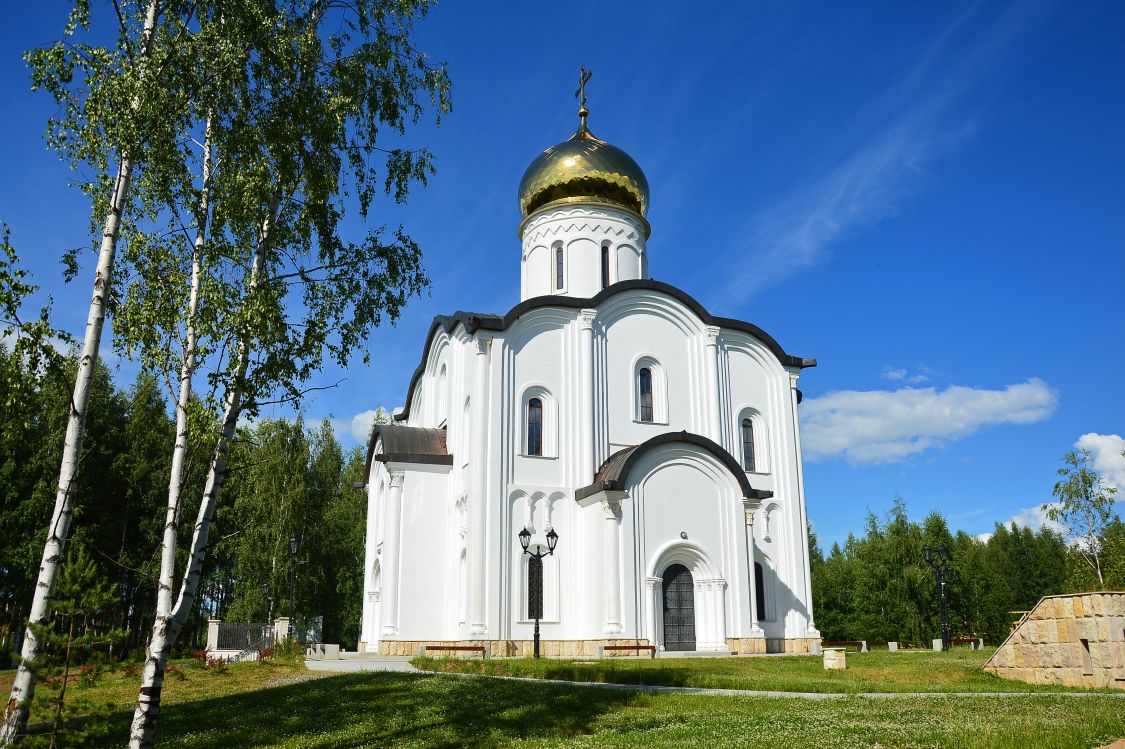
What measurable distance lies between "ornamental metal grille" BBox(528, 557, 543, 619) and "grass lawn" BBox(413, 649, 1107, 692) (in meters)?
4.03

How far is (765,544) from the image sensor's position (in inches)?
865

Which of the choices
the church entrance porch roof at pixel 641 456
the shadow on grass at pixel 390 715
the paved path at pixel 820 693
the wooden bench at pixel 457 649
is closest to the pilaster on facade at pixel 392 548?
the wooden bench at pixel 457 649

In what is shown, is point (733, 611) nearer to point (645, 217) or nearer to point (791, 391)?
point (791, 391)

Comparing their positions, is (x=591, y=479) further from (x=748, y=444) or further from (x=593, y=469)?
(x=748, y=444)

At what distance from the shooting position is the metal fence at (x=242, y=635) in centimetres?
2342

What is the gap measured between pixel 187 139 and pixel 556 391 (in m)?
13.2

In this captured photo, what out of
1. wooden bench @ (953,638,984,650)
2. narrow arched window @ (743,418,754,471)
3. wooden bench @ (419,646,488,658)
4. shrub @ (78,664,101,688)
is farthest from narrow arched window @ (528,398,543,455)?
wooden bench @ (953,638,984,650)

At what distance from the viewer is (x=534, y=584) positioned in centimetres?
1956

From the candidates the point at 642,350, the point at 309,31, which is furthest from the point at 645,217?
the point at 309,31

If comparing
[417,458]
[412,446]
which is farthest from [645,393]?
[412,446]

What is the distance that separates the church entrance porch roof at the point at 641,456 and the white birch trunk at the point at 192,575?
11572mm

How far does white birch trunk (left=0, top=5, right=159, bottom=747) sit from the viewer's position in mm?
6668

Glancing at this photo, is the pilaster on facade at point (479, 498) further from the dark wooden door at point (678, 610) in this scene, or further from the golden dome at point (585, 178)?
the golden dome at point (585, 178)

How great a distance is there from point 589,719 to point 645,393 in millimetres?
13316
